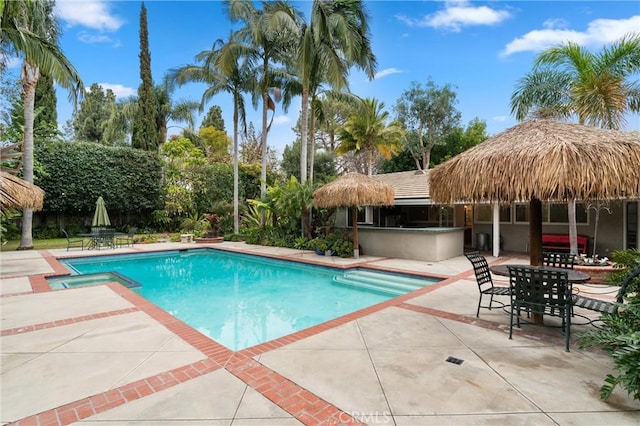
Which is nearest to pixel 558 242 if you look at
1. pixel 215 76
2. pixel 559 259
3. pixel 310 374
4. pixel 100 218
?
pixel 559 259

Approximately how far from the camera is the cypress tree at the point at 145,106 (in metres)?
23.9

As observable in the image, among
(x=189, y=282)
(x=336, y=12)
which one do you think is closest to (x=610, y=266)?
(x=189, y=282)

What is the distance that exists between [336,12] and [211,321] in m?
14.1

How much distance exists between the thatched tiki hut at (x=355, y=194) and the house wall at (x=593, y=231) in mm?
6385

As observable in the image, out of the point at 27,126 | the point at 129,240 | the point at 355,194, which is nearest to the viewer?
the point at 355,194

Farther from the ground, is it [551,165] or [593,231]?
[551,165]

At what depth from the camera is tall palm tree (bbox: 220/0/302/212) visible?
15.3 metres

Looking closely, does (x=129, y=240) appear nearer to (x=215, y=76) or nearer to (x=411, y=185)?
(x=215, y=76)

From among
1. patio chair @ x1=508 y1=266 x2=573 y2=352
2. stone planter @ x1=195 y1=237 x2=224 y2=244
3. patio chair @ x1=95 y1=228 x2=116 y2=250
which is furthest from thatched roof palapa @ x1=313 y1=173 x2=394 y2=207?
patio chair @ x1=95 y1=228 x2=116 y2=250

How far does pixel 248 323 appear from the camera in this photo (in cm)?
687

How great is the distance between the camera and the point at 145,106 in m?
24.0

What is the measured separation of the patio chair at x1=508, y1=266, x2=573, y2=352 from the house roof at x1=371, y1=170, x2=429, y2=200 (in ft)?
31.7

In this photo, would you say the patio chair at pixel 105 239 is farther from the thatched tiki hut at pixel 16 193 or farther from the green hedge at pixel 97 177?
the thatched tiki hut at pixel 16 193

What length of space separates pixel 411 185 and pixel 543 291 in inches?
465
